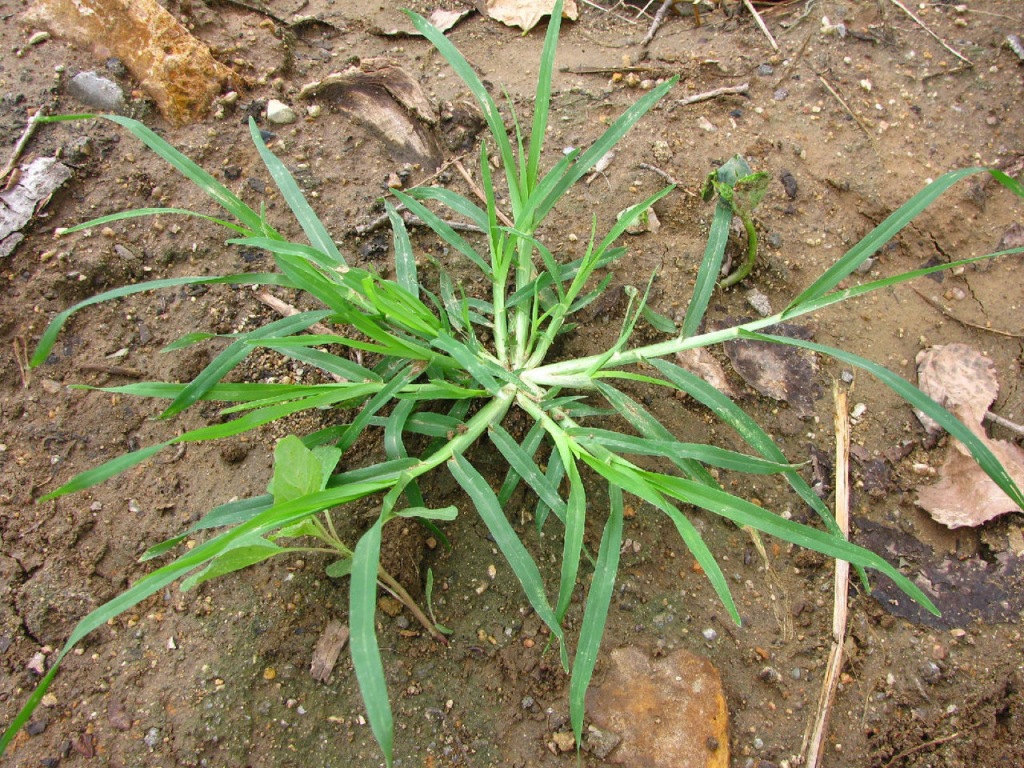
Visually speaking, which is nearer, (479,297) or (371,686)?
(371,686)

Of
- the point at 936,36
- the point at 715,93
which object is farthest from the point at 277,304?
the point at 936,36

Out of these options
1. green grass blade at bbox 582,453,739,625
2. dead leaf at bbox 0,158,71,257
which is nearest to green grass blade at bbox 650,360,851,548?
green grass blade at bbox 582,453,739,625

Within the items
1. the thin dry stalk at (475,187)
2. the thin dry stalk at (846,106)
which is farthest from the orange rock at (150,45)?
the thin dry stalk at (846,106)

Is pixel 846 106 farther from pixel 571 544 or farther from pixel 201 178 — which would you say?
pixel 201 178

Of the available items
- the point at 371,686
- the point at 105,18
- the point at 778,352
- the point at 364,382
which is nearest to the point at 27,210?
the point at 105,18

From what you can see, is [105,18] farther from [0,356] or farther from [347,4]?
[0,356]

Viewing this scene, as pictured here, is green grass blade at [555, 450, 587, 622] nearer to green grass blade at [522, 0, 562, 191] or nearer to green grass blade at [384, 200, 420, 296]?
green grass blade at [384, 200, 420, 296]

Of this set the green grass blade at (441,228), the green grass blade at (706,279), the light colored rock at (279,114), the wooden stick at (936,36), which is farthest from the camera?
the wooden stick at (936,36)

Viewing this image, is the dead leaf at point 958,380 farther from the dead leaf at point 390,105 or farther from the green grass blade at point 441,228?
the dead leaf at point 390,105
